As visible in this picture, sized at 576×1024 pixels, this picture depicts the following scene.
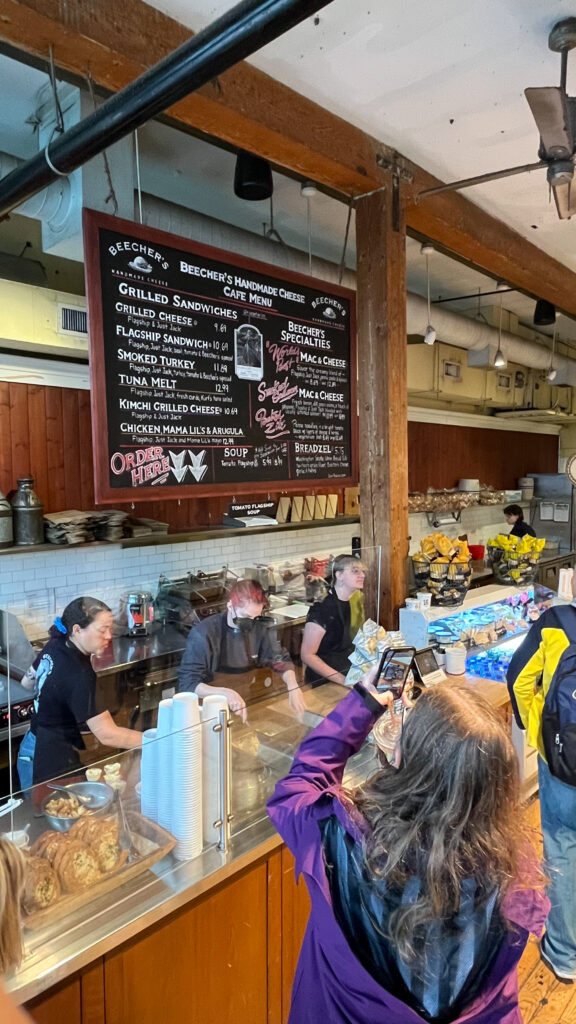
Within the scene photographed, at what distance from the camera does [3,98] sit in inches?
111

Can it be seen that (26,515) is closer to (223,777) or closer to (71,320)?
(71,320)

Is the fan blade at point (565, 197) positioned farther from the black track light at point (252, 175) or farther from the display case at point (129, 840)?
the display case at point (129, 840)

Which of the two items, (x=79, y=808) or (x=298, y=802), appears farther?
(x=79, y=808)

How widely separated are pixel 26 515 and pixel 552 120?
3.32m

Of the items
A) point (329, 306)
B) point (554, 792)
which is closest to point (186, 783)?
point (554, 792)

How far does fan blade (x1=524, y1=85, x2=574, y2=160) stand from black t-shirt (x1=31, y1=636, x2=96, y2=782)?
2.65m

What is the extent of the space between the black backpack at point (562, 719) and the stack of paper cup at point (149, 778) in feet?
5.14

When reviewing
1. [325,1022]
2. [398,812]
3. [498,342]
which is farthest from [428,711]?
[498,342]

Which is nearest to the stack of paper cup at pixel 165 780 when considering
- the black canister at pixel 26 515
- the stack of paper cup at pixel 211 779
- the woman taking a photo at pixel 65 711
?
the stack of paper cup at pixel 211 779

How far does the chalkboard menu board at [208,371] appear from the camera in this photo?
2.28 meters

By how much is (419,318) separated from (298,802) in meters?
4.44

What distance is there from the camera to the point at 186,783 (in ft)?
5.79

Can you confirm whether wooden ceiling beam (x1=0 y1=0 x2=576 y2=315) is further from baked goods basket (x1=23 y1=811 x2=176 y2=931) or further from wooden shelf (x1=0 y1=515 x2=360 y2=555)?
wooden shelf (x1=0 y1=515 x2=360 y2=555)

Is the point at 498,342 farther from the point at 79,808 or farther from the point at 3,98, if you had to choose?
the point at 79,808
